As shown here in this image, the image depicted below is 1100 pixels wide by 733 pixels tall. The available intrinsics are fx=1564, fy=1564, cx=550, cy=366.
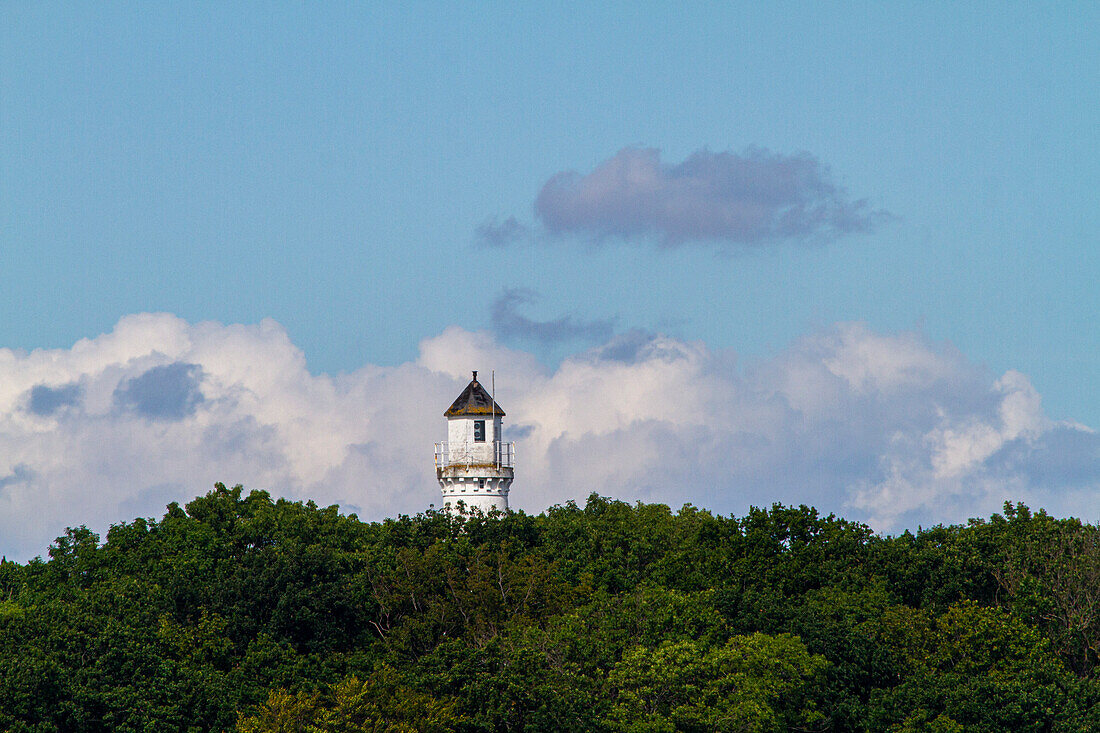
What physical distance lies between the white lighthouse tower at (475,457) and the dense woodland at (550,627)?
41.8ft

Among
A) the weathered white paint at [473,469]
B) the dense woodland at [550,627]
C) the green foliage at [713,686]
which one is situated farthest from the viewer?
the weathered white paint at [473,469]

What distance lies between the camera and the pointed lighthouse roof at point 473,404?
83.7 m

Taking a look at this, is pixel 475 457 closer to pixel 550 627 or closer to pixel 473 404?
pixel 473 404

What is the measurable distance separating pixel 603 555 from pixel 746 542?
6797 millimetres

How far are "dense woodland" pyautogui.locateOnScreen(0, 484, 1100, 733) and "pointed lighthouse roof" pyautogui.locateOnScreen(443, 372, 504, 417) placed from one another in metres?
14.1

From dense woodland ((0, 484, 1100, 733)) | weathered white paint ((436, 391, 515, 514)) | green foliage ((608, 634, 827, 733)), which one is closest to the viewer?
green foliage ((608, 634, 827, 733))

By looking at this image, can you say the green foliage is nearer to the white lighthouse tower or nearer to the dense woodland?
the dense woodland

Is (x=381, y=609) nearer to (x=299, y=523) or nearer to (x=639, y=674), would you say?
(x=299, y=523)

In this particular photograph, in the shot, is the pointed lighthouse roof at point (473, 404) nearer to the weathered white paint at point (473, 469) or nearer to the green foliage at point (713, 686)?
the weathered white paint at point (473, 469)

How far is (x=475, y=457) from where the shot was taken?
83625mm

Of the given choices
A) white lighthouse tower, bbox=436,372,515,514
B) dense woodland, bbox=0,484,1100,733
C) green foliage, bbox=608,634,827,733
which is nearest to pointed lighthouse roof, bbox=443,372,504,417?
white lighthouse tower, bbox=436,372,515,514

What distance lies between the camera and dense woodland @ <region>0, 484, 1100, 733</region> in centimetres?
5259

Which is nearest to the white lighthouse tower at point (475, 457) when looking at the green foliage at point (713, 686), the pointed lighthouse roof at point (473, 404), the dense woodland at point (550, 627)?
the pointed lighthouse roof at point (473, 404)

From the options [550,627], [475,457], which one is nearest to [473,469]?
[475,457]
